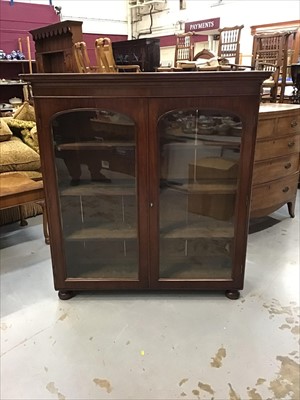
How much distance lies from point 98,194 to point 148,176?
13.5 inches

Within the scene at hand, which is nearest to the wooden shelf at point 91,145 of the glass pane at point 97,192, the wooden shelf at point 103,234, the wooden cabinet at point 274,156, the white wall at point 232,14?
the glass pane at point 97,192

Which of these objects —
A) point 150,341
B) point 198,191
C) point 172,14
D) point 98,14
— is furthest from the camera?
point 98,14

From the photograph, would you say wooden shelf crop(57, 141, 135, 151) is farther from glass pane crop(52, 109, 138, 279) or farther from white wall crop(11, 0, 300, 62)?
white wall crop(11, 0, 300, 62)

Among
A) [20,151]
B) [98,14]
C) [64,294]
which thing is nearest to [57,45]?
[20,151]

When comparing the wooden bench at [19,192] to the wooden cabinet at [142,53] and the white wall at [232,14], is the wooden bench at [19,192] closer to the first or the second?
the wooden cabinet at [142,53]

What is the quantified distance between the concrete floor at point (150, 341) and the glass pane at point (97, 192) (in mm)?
220

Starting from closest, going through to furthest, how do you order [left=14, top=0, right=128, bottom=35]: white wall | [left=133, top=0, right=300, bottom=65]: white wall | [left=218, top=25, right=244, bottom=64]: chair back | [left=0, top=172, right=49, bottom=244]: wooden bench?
[left=0, top=172, right=49, bottom=244]: wooden bench < [left=218, top=25, right=244, bottom=64]: chair back < [left=133, top=0, right=300, bottom=65]: white wall < [left=14, top=0, right=128, bottom=35]: white wall

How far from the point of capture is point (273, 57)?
4.09 meters

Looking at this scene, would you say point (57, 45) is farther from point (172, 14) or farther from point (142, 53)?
point (172, 14)

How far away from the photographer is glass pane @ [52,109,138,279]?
1701mm

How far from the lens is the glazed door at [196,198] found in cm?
172

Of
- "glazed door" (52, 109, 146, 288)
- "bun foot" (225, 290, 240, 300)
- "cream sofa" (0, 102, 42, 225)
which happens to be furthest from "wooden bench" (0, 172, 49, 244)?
"bun foot" (225, 290, 240, 300)

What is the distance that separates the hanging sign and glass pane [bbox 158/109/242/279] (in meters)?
6.09

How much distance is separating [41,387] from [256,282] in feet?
4.46
